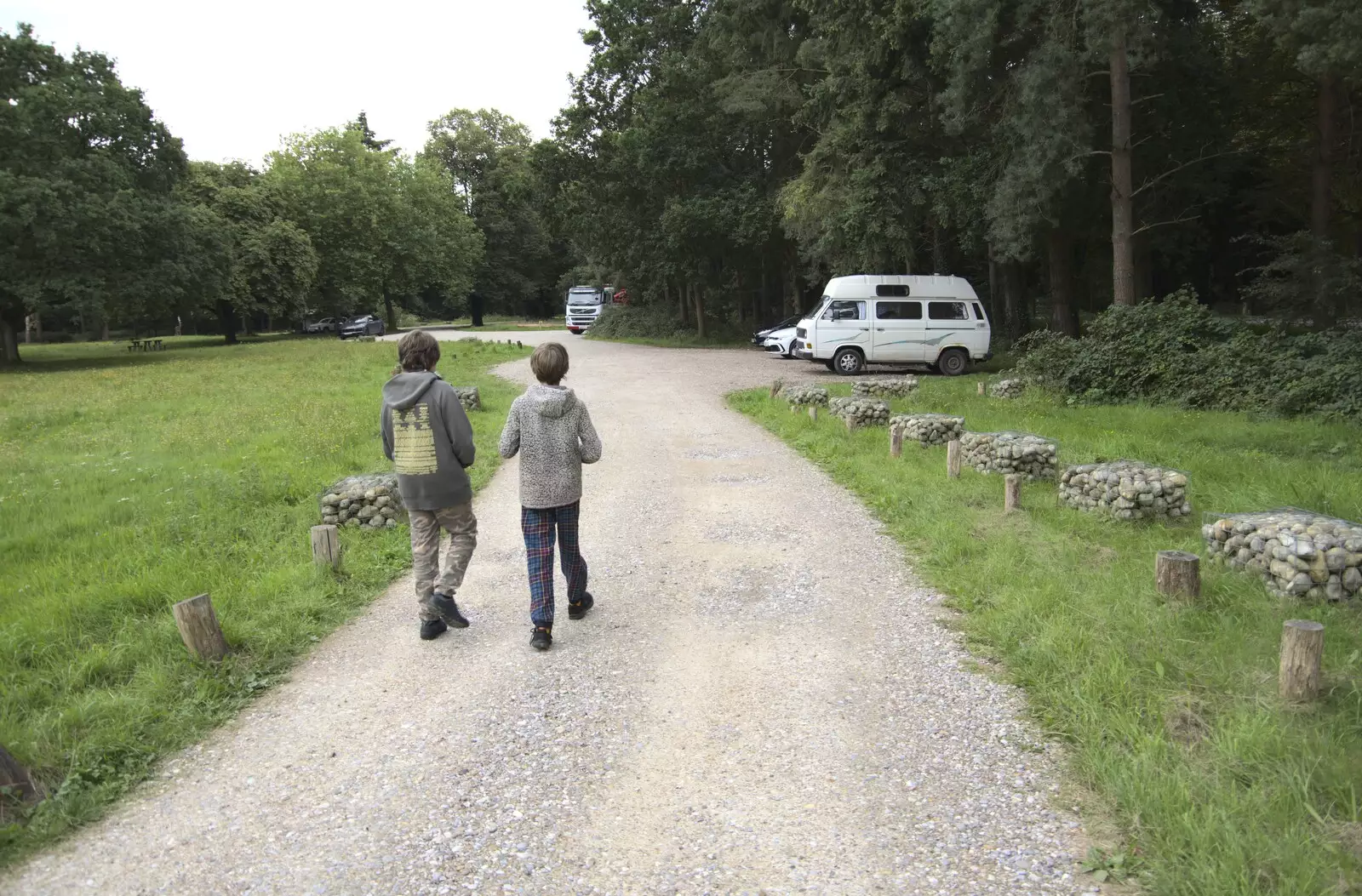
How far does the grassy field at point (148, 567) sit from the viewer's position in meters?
4.20

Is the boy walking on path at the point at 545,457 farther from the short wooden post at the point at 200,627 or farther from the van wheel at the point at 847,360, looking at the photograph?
the van wheel at the point at 847,360

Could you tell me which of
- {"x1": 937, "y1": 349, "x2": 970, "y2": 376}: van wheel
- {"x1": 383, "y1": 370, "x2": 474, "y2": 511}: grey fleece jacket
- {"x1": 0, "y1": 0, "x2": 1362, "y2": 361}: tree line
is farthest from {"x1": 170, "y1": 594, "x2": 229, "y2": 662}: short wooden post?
{"x1": 937, "y1": 349, "x2": 970, "y2": 376}: van wheel

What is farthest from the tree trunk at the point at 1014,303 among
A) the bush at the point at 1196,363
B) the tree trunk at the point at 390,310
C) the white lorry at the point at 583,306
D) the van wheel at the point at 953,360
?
the tree trunk at the point at 390,310

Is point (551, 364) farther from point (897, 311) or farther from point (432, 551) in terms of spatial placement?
point (897, 311)

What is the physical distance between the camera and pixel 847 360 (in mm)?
21688

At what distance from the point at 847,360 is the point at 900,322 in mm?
1599

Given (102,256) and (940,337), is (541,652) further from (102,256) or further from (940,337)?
(102,256)

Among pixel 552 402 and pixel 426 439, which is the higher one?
pixel 552 402

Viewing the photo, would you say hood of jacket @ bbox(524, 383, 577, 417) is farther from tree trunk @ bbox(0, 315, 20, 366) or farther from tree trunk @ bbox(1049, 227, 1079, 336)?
tree trunk @ bbox(0, 315, 20, 366)

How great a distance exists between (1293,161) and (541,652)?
3018cm

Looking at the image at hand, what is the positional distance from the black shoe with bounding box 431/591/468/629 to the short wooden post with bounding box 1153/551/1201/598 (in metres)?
4.42

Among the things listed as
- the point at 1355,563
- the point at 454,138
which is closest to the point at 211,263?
the point at 1355,563

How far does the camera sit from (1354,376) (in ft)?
42.7

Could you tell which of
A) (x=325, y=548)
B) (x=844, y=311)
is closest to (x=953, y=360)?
(x=844, y=311)
